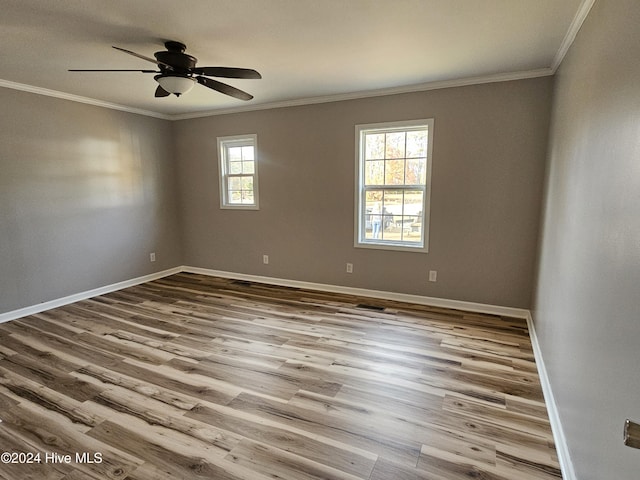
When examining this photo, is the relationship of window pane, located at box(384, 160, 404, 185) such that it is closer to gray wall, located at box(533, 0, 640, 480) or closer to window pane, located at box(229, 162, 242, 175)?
gray wall, located at box(533, 0, 640, 480)

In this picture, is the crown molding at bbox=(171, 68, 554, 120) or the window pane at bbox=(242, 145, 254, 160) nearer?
the crown molding at bbox=(171, 68, 554, 120)

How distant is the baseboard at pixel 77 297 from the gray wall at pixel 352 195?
28.9 inches

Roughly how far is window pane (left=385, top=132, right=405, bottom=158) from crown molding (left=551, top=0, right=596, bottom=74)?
5.02 feet

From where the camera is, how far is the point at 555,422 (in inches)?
77.0

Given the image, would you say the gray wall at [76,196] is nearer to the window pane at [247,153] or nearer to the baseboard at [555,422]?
the window pane at [247,153]

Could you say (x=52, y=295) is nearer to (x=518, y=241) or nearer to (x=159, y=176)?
(x=159, y=176)

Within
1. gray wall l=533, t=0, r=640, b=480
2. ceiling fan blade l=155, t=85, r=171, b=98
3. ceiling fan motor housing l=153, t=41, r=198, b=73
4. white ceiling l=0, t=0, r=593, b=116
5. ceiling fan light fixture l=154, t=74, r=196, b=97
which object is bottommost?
gray wall l=533, t=0, r=640, b=480

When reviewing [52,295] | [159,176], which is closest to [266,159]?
[159,176]

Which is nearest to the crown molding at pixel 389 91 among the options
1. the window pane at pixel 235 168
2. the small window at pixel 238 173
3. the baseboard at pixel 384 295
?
the small window at pixel 238 173

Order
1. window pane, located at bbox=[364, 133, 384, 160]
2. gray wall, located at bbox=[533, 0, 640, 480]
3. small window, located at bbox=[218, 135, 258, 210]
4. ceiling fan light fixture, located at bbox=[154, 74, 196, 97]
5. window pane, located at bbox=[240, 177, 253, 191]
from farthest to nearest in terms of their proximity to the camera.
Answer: window pane, located at bbox=[240, 177, 253, 191], small window, located at bbox=[218, 135, 258, 210], window pane, located at bbox=[364, 133, 384, 160], ceiling fan light fixture, located at bbox=[154, 74, 196, 97], gray wall, located at bbox=[533, 0, 640, 480]

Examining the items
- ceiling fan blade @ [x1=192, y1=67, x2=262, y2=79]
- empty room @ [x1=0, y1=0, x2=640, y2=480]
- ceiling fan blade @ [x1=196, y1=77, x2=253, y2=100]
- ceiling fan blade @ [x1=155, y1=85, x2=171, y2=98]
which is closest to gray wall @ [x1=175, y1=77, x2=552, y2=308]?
empty room @ [x1=0, y1=0, x2=640, y2=480]

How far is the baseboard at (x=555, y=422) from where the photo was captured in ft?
5.37

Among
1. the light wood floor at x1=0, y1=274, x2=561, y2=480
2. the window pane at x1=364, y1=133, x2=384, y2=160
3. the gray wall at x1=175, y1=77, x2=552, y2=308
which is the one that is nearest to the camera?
the light wood floor at x1=0, y1=274, x2=561, y2=480

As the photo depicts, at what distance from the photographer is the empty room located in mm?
1696
